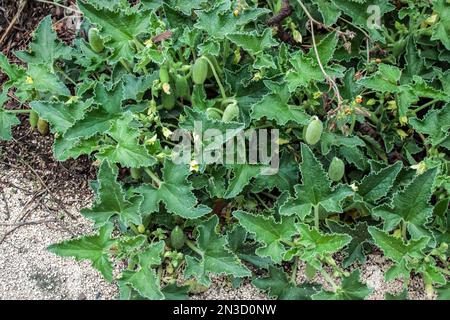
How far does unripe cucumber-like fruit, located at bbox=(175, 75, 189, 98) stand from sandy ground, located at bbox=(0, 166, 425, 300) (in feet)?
1.72

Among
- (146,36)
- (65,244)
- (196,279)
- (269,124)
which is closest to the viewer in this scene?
(65,244)

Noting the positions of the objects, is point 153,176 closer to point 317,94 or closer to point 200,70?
point 200,70

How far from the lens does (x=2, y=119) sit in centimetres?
243

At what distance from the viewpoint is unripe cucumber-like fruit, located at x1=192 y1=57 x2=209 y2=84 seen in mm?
2293

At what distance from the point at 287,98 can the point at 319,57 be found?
0.22m

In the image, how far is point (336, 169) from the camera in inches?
87.8

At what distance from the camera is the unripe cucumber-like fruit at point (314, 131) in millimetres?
2174

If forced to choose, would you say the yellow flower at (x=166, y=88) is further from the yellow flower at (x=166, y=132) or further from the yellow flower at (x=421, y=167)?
the yellow flower at (x=421, y=167)

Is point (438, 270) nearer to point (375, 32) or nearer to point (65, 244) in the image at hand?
point (375, 32)

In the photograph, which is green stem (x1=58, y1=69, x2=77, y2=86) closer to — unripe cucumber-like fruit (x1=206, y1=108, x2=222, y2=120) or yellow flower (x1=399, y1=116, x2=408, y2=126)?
unripe cucumber-like fruit (x1=206, y1=108, x2=222, y2=120)

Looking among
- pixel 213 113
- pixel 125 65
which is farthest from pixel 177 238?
pixel 125 65

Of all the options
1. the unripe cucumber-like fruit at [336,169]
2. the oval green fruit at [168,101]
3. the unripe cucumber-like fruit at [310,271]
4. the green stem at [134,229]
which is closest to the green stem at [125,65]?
the oval green fruit at [168,101]

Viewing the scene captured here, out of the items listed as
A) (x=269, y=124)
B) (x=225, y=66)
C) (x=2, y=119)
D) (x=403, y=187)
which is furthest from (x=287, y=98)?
(x=2, y=119)

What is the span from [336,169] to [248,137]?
0.33 m
